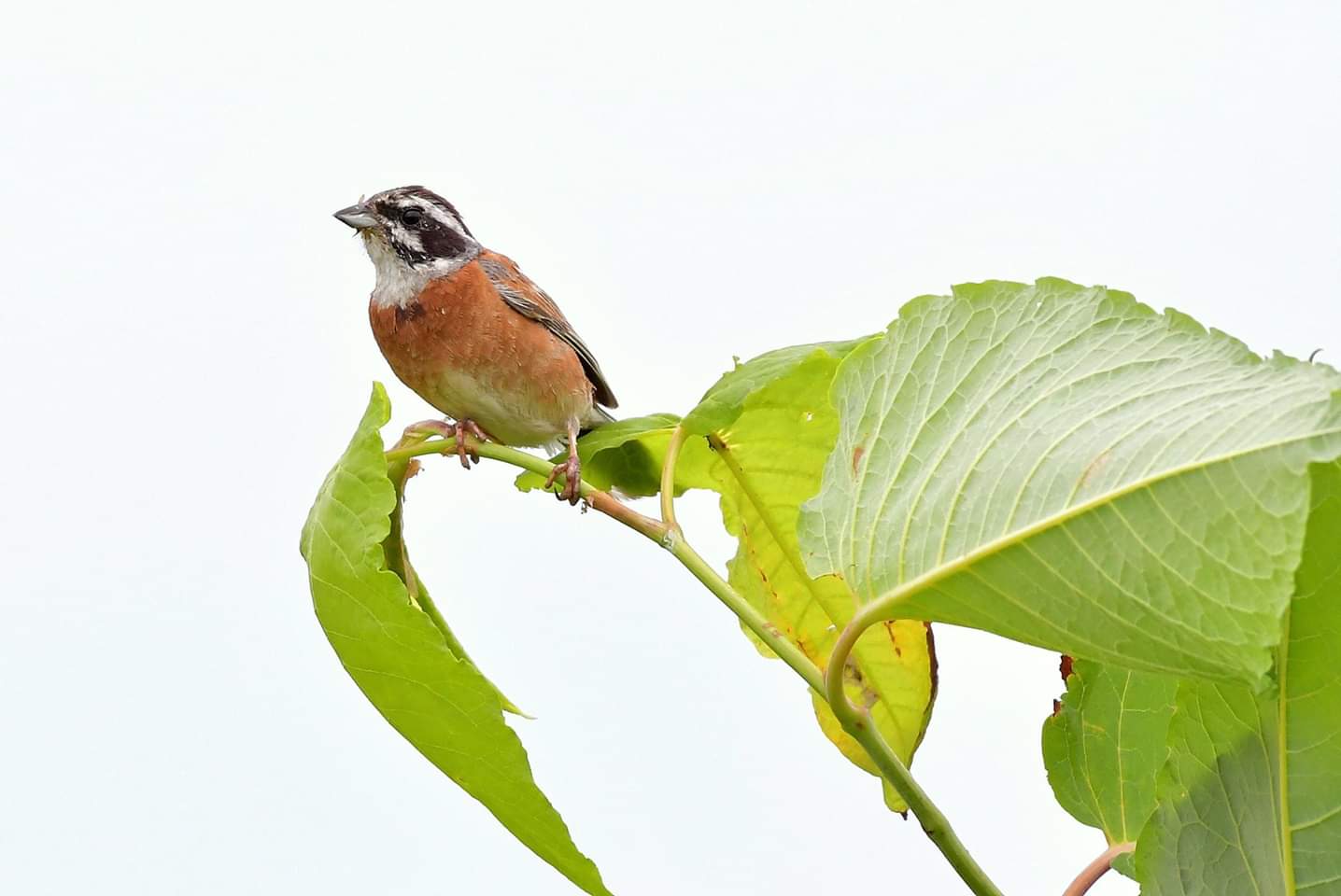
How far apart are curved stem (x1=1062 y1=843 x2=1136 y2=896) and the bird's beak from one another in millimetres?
2672

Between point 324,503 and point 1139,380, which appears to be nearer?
point 1139,380

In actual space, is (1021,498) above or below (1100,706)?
above

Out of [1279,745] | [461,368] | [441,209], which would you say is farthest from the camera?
[441,209]

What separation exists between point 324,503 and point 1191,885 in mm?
966

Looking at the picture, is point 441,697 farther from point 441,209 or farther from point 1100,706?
point 441,209

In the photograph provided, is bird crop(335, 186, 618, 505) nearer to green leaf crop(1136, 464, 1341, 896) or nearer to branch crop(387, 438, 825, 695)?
branch crop(387, 438, 825, 695)

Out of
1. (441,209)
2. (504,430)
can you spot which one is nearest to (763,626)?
(504,430)

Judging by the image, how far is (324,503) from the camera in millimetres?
1648

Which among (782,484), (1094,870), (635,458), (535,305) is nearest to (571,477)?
(635,458)

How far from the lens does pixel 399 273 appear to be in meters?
3.63

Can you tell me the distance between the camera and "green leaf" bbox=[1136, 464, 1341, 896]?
1.16 metres

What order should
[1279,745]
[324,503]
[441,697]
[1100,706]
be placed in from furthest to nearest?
[1100,706]
[324,503]
[441,697]
[1279,745]

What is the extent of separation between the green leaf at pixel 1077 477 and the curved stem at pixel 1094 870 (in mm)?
423

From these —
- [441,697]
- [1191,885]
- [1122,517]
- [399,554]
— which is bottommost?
[1191,885]
